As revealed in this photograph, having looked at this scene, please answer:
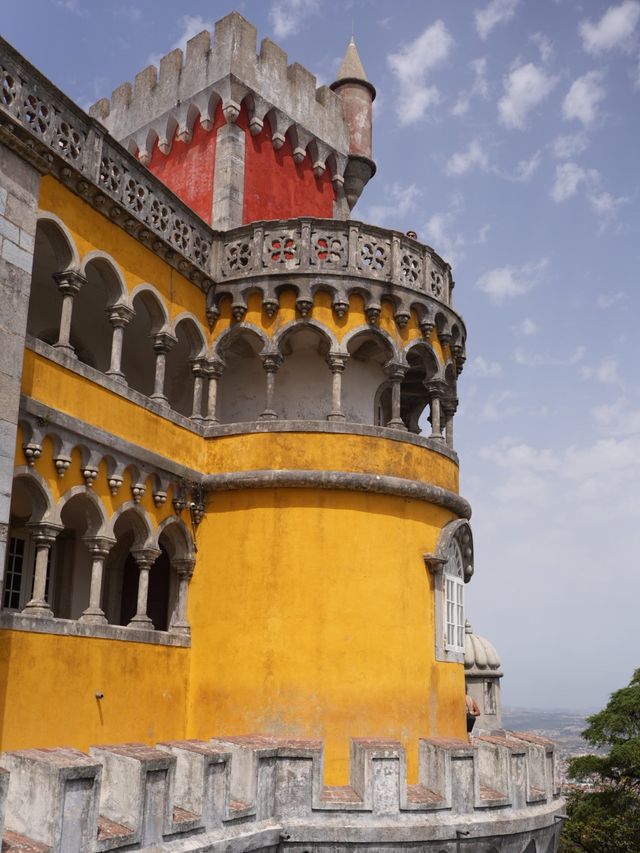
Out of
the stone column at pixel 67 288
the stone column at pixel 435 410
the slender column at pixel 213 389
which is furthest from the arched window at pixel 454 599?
the stone column at pixel 67 288

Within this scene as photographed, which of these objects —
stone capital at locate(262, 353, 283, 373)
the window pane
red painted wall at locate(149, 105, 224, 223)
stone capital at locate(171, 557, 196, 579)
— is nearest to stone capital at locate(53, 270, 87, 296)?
stone capital at locate(262, 353, 283, 373)

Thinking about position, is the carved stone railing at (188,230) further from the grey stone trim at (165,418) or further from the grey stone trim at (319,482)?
the grey stone trim at (319,482)

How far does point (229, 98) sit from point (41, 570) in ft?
32.6

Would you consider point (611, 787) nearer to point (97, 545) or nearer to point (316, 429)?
point (316, 429)

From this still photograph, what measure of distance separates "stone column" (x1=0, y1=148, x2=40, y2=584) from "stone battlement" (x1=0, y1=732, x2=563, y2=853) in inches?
96.0

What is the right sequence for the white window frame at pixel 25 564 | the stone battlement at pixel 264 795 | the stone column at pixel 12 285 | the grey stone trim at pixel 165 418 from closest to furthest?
the stone battlement at pixel 264 795, the stone column at pixel 12 285, the grey stone trim at pixel 165 418, the white window frame at pixel 25 564

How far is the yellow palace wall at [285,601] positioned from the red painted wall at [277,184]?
10.7ft

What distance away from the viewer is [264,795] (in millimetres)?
11156

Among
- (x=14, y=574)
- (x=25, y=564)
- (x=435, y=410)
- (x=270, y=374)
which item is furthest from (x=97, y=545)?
(x=435, y=410)

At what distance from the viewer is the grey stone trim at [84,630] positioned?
11.2m

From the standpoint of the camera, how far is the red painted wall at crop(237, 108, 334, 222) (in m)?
17.9

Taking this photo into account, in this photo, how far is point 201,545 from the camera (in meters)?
15.0

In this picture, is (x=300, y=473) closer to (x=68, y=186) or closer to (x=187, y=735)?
(x=187, y=735)

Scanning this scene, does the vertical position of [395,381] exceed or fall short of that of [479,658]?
it exceeds it
